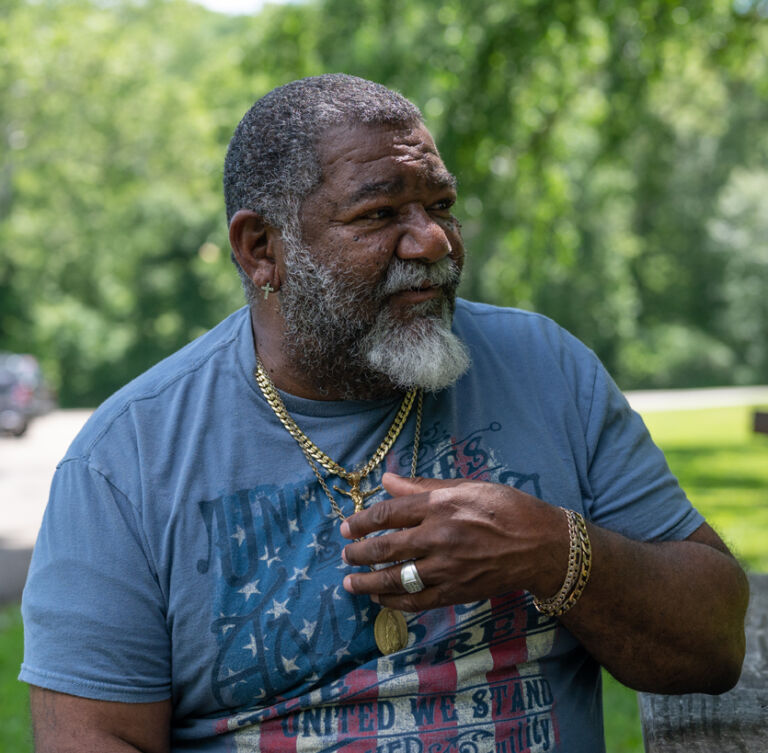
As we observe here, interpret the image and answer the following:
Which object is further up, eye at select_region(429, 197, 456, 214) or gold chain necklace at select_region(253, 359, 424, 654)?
eye at select_region(429, 197, 456, 214)

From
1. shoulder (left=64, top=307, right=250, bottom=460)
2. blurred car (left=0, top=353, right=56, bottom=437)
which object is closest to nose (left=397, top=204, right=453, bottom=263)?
shoulder (left=64, top=307, right=250, bottom=460)

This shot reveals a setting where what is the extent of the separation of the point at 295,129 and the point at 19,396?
56.8 feet

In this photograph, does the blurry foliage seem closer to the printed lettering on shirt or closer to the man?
the man

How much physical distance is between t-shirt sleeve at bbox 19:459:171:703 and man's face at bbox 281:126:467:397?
0.52 m

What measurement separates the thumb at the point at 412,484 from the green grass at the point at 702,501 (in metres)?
0.73

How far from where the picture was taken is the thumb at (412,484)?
6.16 feet

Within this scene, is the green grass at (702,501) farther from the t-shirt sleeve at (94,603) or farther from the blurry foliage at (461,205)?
the blurry foliage at (461,205)

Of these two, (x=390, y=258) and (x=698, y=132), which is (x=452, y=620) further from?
(x=698, y=132)

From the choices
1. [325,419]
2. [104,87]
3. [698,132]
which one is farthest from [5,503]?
[698,132]

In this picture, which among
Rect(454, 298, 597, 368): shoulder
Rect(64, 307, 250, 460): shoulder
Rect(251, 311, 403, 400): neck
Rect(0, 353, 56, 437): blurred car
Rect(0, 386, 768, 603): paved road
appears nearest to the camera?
Rect(64, 307, 250, 460): shoulder

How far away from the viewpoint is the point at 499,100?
25.9ft

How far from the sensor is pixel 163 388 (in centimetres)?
213

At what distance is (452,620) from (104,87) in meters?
28.5

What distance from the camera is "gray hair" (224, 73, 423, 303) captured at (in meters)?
2.13
